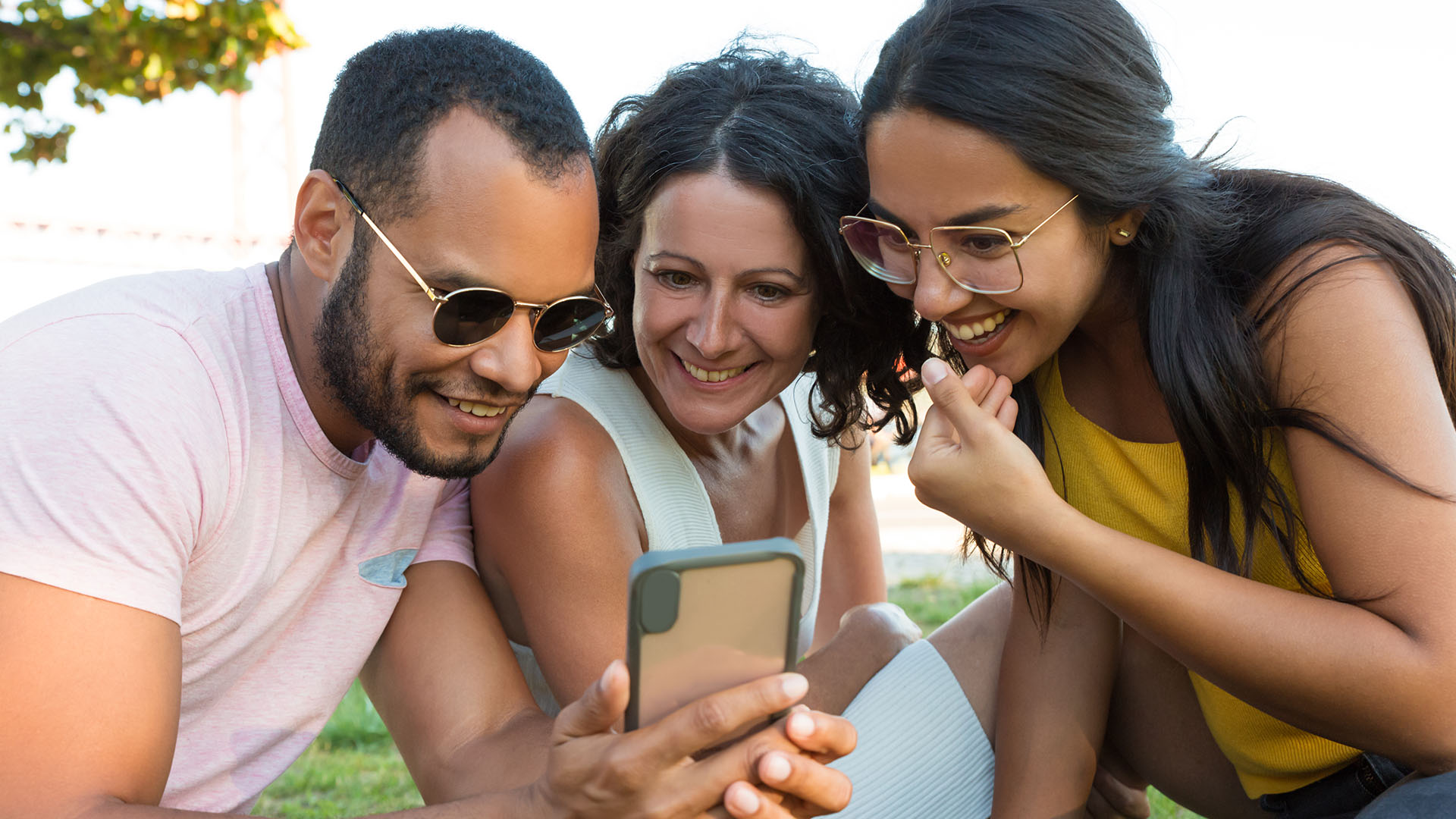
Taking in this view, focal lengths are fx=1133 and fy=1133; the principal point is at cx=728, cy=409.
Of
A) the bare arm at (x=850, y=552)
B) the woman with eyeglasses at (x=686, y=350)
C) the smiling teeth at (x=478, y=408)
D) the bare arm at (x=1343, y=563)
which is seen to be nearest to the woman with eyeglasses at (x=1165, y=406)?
the bare arm at (x=1343, y=563)

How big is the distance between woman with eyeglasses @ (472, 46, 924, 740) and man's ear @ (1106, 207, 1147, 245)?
0.70m

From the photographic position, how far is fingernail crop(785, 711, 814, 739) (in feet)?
5.46

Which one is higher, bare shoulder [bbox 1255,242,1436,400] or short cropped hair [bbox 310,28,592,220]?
short cropped hair [bbox 310,28,592,220]

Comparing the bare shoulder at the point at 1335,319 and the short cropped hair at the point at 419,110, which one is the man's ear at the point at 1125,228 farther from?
the short cropped hair at the point at 419,110

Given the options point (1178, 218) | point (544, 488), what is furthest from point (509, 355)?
point (1178, 218)

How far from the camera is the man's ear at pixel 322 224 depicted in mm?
2387

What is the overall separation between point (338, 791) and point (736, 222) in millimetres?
2684

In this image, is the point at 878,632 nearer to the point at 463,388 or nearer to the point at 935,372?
the point at 935,372

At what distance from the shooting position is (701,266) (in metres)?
2.86

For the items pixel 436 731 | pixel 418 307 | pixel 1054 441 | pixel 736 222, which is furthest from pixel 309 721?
pixel 1054 441

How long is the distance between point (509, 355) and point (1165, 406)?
150 centimetres

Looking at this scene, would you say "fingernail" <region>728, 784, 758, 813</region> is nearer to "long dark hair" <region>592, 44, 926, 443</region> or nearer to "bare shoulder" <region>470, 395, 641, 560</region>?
"bare shoulder" <region>470, 395, 641, 560</region>

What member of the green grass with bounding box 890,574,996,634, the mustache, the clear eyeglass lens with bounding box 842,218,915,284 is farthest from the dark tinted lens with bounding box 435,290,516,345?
the green grass with bounding box 890,574,996,634

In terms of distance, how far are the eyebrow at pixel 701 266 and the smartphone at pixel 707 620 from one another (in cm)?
136
